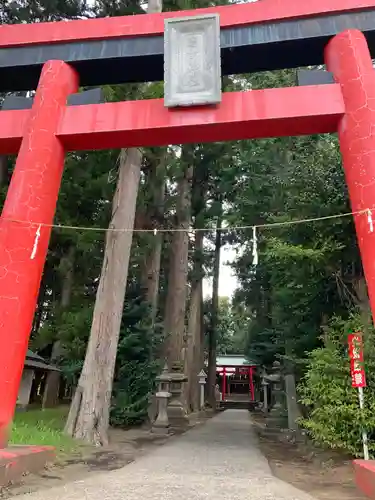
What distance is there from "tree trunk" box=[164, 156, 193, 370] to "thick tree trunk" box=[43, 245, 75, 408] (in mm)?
3546

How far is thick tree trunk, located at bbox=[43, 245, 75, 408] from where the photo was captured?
540 inches

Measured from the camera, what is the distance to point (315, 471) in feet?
21.0

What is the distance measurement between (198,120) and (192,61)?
1.05 metres

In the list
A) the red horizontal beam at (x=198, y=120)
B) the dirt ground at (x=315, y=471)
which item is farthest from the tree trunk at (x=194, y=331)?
the red horizontal beam at (x=198, y=120)

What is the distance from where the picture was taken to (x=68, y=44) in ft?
22.4

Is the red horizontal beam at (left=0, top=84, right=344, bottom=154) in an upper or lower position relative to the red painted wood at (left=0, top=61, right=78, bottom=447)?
upper

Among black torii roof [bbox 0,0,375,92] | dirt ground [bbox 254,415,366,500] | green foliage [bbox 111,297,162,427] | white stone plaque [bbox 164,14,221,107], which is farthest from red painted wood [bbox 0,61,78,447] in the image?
green foliage [bbox 111,297,162,427]

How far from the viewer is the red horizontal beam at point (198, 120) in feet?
19.2

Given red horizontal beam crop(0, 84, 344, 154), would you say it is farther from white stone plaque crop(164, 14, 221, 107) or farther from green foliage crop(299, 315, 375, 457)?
green foliage crop(299, 315, 375, 457)

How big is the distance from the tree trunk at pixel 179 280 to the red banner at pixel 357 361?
879 centimetres

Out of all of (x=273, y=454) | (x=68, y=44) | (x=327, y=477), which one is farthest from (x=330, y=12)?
(x=273, y=454)

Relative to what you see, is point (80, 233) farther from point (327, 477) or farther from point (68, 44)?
point (327, 477)

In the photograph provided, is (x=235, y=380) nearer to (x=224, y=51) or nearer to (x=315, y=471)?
(x=315, y=471)

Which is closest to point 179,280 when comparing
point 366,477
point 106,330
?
point 106,330
